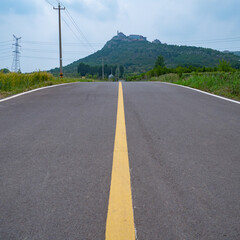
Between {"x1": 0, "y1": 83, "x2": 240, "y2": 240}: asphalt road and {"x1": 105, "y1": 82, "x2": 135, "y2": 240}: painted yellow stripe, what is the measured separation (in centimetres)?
5

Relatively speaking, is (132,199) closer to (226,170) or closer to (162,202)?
(162,202)

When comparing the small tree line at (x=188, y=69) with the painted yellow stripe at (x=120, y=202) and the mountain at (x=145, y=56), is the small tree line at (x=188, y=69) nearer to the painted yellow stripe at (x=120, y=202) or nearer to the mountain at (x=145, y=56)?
the painted yellow stripe at (x=120, y=202)

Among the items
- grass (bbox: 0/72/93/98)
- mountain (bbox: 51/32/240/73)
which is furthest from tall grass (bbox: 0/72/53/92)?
mountain (bbox: 51/32/240/73)

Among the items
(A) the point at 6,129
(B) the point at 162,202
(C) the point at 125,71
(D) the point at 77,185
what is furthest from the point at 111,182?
Result: (C) the point at 125,71

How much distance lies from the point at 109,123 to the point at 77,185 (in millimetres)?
2214

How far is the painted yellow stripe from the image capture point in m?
1.45

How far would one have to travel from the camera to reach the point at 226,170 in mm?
2338

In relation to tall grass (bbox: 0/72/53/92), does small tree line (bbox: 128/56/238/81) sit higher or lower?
higher

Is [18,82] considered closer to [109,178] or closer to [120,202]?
[109,178]

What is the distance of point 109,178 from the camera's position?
7.01 ft

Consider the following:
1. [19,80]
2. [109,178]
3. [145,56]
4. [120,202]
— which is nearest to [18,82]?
[19,80]

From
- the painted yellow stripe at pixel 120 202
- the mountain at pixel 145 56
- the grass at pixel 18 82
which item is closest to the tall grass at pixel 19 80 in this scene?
the grass at pixel 18 82

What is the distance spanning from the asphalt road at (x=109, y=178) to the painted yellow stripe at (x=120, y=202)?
45 millimetres

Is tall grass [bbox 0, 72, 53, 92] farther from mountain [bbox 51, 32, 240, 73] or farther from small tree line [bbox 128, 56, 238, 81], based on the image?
mountain [bbox 51, 32, 240, 73]
